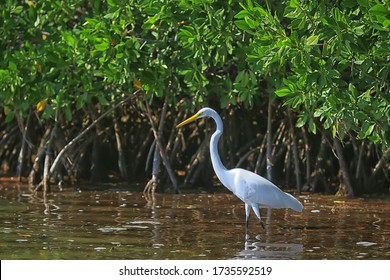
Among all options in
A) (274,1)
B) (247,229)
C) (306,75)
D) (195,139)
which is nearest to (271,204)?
(247,229)

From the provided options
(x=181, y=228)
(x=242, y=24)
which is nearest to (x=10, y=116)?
(x=181, y=228)

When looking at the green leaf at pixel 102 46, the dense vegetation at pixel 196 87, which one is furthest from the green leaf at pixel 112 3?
the green leaf at pixel 102 46

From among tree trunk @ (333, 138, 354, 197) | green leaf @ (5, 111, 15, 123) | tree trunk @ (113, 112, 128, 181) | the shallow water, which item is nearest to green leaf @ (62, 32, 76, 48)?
green leaf @ (5, 111, 15, 123)

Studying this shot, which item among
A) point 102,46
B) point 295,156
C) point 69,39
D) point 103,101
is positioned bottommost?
point 295,156

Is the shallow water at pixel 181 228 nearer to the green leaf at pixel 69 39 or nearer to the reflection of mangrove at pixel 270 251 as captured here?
the reflection of mangrove at pixel 270 251

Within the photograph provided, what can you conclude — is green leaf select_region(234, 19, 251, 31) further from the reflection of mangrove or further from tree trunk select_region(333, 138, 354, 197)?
tree trunk select_region(333, 138, 354, 197)

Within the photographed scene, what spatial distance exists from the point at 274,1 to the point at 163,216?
89.4 inches

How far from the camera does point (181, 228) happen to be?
9953 millimetres

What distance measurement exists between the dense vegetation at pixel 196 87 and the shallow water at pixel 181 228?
69 cm

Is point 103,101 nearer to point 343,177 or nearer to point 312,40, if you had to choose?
point 343,177

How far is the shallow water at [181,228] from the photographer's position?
28.5 feet

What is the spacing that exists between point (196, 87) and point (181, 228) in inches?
75.5

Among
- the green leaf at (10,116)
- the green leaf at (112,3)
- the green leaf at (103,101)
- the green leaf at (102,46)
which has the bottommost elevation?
the green leaf at (10,116)

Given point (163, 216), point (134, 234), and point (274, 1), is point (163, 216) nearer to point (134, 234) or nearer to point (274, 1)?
point (134, 234)
